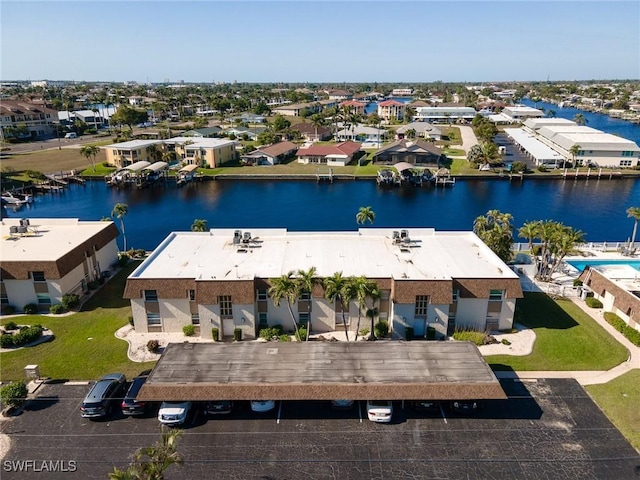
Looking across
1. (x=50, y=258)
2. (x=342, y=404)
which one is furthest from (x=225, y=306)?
(x=50, y=258)

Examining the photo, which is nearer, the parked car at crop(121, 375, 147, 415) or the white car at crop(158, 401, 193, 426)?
the white car at crop(158, 401, 193, 426)

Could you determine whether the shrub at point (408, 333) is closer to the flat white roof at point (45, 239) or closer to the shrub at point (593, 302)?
the shrub at point (593, 302)

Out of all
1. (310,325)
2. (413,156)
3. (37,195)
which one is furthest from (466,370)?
(37,195)

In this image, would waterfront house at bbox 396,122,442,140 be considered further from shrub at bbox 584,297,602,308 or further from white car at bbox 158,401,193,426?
A: white car at bbox 158,401,193,426

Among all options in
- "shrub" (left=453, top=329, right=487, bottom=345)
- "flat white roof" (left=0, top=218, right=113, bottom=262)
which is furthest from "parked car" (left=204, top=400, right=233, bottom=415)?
"flat white roof" (left=0, top=218, right=113, bottom=262)

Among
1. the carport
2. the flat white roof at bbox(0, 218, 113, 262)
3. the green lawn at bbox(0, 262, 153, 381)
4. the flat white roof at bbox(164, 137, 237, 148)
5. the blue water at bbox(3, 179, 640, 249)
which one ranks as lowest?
the blue water at bbox(3, 179, 640, 249)

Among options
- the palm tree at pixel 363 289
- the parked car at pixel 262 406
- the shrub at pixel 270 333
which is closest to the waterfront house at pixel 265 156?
the shrub at pixel 270 333
